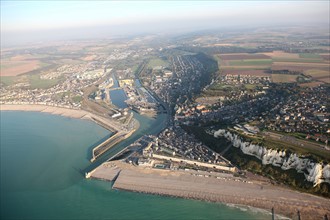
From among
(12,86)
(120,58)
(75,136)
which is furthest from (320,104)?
(120,58)

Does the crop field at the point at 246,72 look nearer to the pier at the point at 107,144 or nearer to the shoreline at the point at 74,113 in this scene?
the shoreline at the point at 74,113

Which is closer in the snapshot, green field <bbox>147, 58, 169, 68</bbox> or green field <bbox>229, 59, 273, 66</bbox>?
green field <bbox>229, 59, 273, 66</bbox>

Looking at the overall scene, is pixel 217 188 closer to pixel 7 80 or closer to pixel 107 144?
pixel 107 144

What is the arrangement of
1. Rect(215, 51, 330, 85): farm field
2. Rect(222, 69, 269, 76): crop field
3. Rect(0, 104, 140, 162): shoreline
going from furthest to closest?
Rect(222, 69, 269, 76): crop field → Rect(215, 51, 330, 85): farm field → Rect(0, 104, 140, 162): shoreline

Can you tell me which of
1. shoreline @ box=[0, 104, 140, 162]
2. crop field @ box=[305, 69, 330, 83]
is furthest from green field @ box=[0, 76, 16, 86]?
crop field @ box=[305, 69, 330, 83]

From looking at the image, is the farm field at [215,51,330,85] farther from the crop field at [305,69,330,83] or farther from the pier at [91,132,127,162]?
the pier at [91,132,127,162]

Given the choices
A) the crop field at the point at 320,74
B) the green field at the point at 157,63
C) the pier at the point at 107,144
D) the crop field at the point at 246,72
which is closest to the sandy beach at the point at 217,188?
the pier at the point at 107,144
